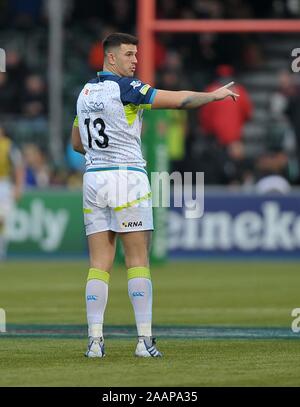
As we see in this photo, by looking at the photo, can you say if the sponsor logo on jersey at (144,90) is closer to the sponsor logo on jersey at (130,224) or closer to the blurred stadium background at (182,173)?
the sponsor logo on jersey at (130,224)

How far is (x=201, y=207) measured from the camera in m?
22.2

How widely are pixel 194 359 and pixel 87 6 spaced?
20.3 m

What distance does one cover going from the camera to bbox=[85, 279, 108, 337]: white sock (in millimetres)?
9961

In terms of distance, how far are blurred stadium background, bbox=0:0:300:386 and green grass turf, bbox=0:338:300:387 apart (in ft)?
0.11

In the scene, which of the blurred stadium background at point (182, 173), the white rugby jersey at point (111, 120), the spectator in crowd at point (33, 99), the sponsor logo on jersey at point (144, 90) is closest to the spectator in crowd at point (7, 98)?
the blurred stadium background at point (182, 173)

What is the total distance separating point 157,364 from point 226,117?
51.3 feet

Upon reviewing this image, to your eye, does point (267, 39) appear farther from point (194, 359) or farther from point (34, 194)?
point (194, 359)

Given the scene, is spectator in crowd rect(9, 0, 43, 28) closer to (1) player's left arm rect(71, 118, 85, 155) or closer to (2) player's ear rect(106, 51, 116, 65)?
(1) player's left arm rect(71, 118, 85, 155)

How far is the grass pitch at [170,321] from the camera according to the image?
8.86m

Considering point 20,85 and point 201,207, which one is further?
point 20,85

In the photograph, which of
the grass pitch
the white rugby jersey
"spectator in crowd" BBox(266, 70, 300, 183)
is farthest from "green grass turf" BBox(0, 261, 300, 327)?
"spectator in crowd" BBox(266, 70, 300, 183)

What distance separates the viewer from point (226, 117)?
24.8m

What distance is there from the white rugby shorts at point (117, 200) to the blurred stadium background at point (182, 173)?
103 centimetres
